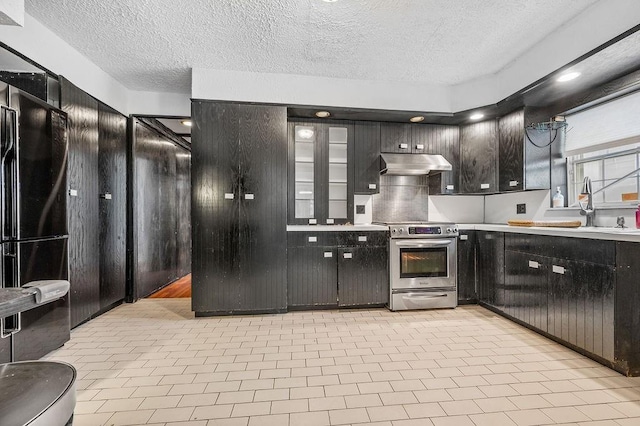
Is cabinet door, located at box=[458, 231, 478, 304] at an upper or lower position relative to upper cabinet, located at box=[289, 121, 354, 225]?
lower

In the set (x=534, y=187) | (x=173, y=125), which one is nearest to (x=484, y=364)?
(x=534, y=187)

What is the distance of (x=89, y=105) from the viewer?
309 cm

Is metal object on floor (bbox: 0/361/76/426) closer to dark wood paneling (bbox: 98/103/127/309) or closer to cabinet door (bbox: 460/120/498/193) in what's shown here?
dark wood paneling (bbox: 98/103/127/309)

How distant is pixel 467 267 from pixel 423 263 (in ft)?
2.04

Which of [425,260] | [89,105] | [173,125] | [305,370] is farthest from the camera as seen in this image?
[173,125]

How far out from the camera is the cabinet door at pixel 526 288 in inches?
106

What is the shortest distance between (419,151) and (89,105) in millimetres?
3880

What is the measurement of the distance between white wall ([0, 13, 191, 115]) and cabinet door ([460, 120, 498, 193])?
3.80m

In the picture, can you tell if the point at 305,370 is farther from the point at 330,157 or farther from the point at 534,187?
the point at 534,187

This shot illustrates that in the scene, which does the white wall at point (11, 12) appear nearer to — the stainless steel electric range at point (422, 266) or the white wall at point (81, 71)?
the white wall at point (81, 71)

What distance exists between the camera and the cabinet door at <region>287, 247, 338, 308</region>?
3.39 m

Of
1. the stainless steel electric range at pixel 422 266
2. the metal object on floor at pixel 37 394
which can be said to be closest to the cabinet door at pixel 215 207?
the stainless steel electric range at pixel 422 266

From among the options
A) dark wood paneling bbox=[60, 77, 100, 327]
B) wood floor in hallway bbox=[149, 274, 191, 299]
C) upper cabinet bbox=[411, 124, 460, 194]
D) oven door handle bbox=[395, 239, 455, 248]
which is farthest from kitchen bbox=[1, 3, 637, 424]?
wood floor in hallway bbox=[149, 274, 191, 299]

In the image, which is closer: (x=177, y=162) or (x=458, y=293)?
(x=458, y=293)
